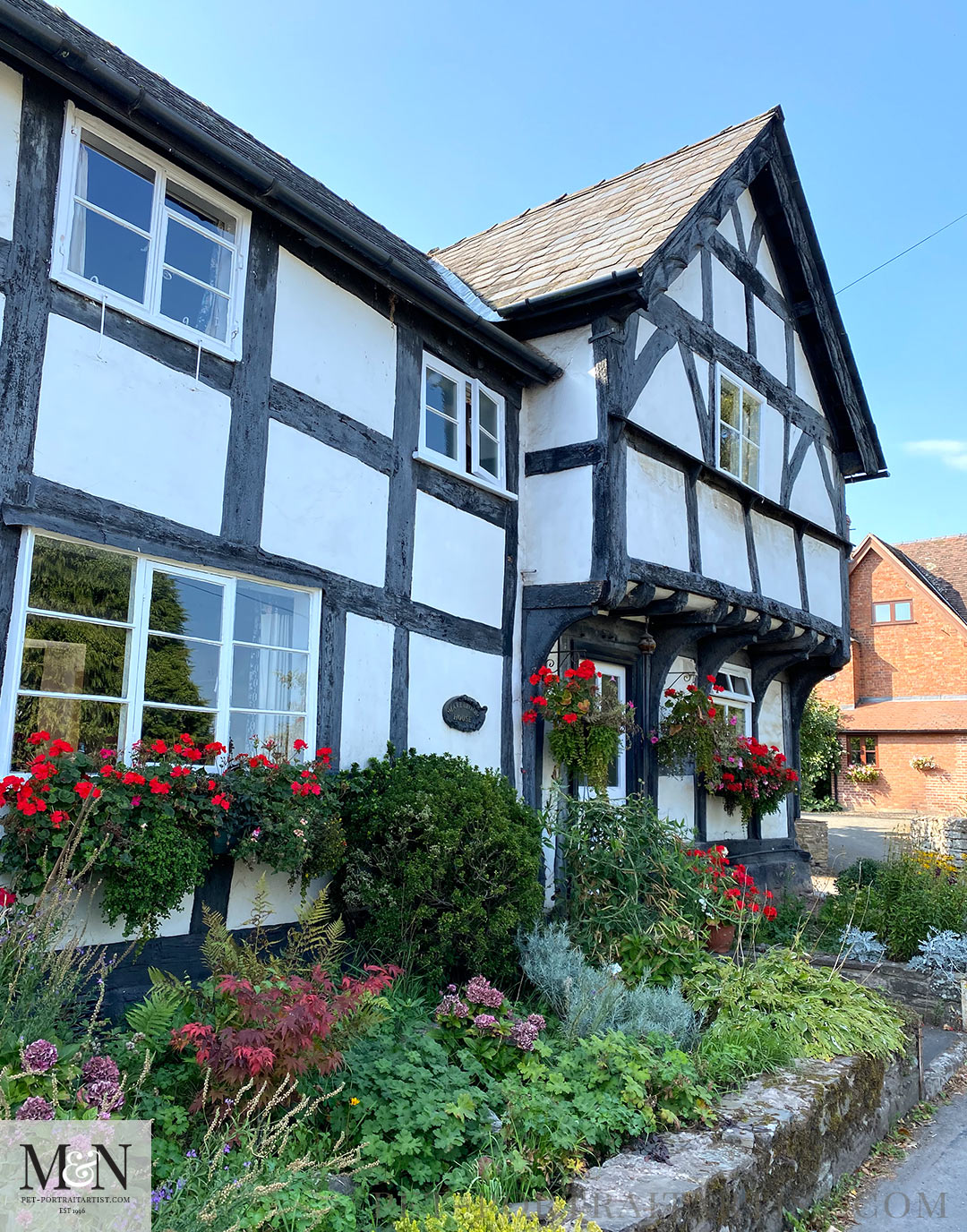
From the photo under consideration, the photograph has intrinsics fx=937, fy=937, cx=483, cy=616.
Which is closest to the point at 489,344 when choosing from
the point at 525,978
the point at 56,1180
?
the point at 525,978

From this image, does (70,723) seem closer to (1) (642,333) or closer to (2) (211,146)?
(2) (211,146)

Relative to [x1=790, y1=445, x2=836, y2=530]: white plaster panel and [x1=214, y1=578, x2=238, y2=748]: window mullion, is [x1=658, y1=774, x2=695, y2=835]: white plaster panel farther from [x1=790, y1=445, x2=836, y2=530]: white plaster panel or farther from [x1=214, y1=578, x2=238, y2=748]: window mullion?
[x1=214, y1=578, x2=238, y2=748]: window mullion

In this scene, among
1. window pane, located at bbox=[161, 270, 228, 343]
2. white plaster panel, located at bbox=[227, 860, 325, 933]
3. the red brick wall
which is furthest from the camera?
the red brick wall

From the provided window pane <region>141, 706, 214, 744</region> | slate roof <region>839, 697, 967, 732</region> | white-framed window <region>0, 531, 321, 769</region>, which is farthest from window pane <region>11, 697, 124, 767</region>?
slate roof <region>839, 697, 967, 732</region>

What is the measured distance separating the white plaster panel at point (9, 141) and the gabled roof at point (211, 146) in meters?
0.13

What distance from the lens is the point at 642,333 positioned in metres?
8.77

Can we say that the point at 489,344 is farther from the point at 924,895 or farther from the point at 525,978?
A: the point at 924,895

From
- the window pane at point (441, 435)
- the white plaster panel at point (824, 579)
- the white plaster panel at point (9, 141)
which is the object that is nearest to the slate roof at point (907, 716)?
the white plaster panel at point (824, 579)

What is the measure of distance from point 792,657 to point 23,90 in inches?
388

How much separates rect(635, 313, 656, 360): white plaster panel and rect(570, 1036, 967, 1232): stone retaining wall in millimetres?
6061

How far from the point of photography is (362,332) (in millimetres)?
7137

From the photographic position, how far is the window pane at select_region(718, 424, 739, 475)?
33.0 feet

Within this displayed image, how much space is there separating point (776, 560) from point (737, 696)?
1.76 meters

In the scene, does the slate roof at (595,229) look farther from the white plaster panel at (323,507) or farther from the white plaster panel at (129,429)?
the white plaster panel at (129,429)
